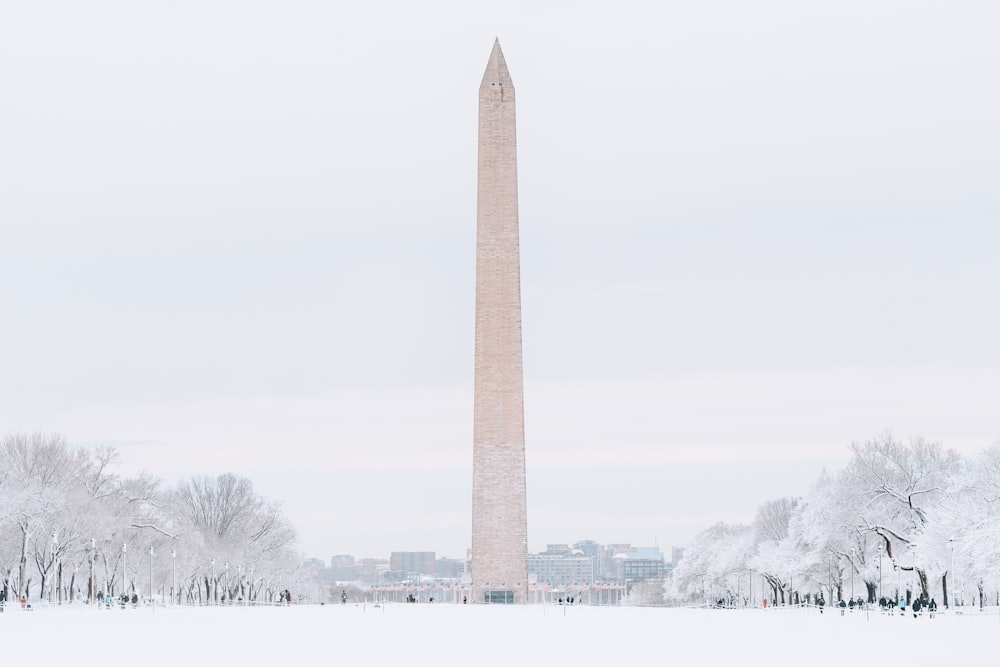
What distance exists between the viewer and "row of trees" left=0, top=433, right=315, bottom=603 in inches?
2473

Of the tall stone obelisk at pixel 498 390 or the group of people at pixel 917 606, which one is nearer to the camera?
the group of people at pixel 917 606

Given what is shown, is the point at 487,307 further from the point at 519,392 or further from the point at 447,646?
the point at 447,646

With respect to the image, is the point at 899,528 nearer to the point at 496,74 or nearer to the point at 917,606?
the point at 917,606

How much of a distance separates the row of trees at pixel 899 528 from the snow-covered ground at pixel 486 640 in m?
8.48

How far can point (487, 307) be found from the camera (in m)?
61.5

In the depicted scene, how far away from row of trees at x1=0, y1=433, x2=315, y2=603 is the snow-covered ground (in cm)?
1564

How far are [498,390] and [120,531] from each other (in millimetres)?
22194

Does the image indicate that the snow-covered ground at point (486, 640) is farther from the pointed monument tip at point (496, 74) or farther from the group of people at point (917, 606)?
the pointed monument tip at point (496, 74)

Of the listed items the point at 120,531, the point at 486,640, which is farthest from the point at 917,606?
the point at 120,531

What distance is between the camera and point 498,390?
61.0 meters

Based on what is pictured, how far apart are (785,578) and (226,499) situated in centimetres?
3376

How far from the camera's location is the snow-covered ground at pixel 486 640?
25828 mm

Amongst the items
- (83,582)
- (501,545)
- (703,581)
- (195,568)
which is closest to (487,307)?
(501,545)

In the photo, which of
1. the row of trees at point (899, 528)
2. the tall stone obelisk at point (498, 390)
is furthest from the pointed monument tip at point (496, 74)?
the row of trees at point (899, 528)
